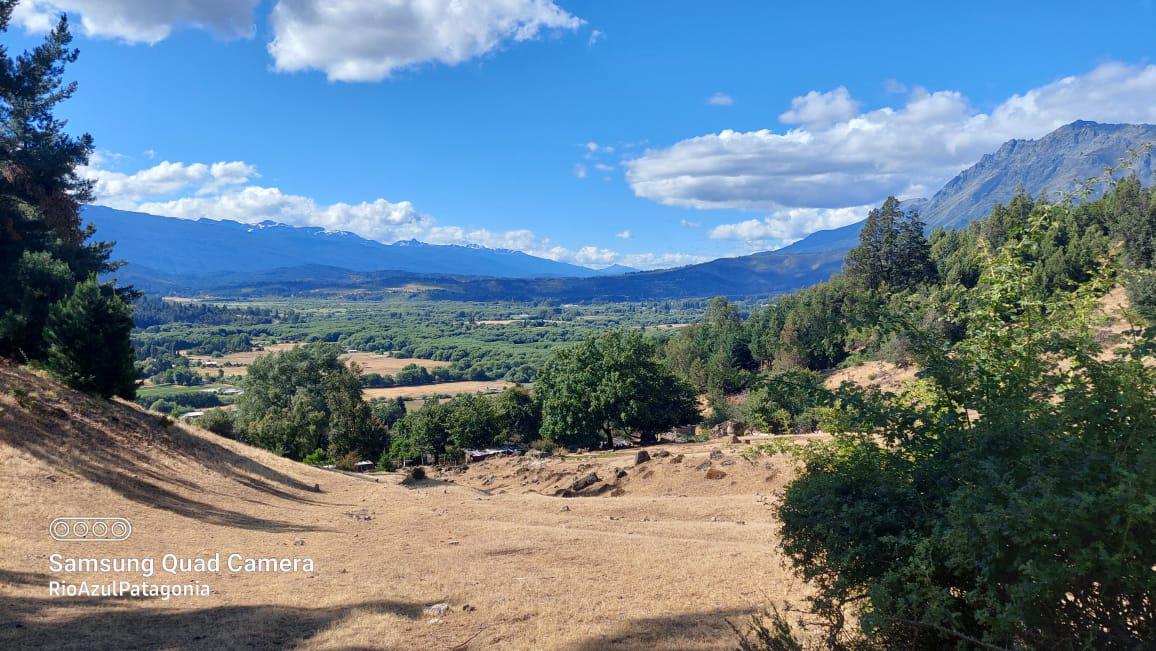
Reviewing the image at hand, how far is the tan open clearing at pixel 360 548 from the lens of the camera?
290 inches

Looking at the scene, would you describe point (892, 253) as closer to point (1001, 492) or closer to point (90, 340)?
point (90, 340)

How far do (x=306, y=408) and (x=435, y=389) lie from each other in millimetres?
50907

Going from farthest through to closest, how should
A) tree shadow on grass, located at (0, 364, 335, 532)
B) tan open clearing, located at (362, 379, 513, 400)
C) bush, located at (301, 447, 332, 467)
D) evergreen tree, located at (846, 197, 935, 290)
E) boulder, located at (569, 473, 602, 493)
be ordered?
tan open clearing, located at (362, 379, 513, 400) < evergreen tree, located at (846, 197, 935, 290) < bush, located at (301, 447, 332, 467) < boulder, located at (569, 473, 602, 493) < tree shadow on grass, located at (0, 364, 335, 532)

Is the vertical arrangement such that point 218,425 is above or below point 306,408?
above

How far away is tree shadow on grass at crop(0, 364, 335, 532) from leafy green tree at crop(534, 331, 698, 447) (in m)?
18.3

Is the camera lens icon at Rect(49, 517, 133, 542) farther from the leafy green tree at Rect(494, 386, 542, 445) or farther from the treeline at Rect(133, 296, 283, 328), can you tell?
the treeline at Rect(133, 296, 283, 328)

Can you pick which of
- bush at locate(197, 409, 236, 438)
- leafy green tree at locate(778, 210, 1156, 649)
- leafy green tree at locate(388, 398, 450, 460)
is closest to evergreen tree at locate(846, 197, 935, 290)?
leafy green tree at locate(388, 398, 450, 460)

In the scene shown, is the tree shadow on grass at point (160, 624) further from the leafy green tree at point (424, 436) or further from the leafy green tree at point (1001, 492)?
the leafy green tree at point (424, 436)

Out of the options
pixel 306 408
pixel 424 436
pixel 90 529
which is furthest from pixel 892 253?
pixel 90 529

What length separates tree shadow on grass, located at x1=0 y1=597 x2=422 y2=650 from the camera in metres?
6.53

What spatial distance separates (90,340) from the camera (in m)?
18.5

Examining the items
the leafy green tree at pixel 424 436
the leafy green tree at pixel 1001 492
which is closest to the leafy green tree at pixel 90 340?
the leafy green tree at pixel 424 436

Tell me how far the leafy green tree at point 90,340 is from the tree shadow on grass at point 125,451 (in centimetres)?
77

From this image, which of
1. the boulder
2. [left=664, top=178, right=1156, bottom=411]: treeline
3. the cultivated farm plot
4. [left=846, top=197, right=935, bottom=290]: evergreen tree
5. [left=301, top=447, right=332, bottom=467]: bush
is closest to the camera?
the boulder
